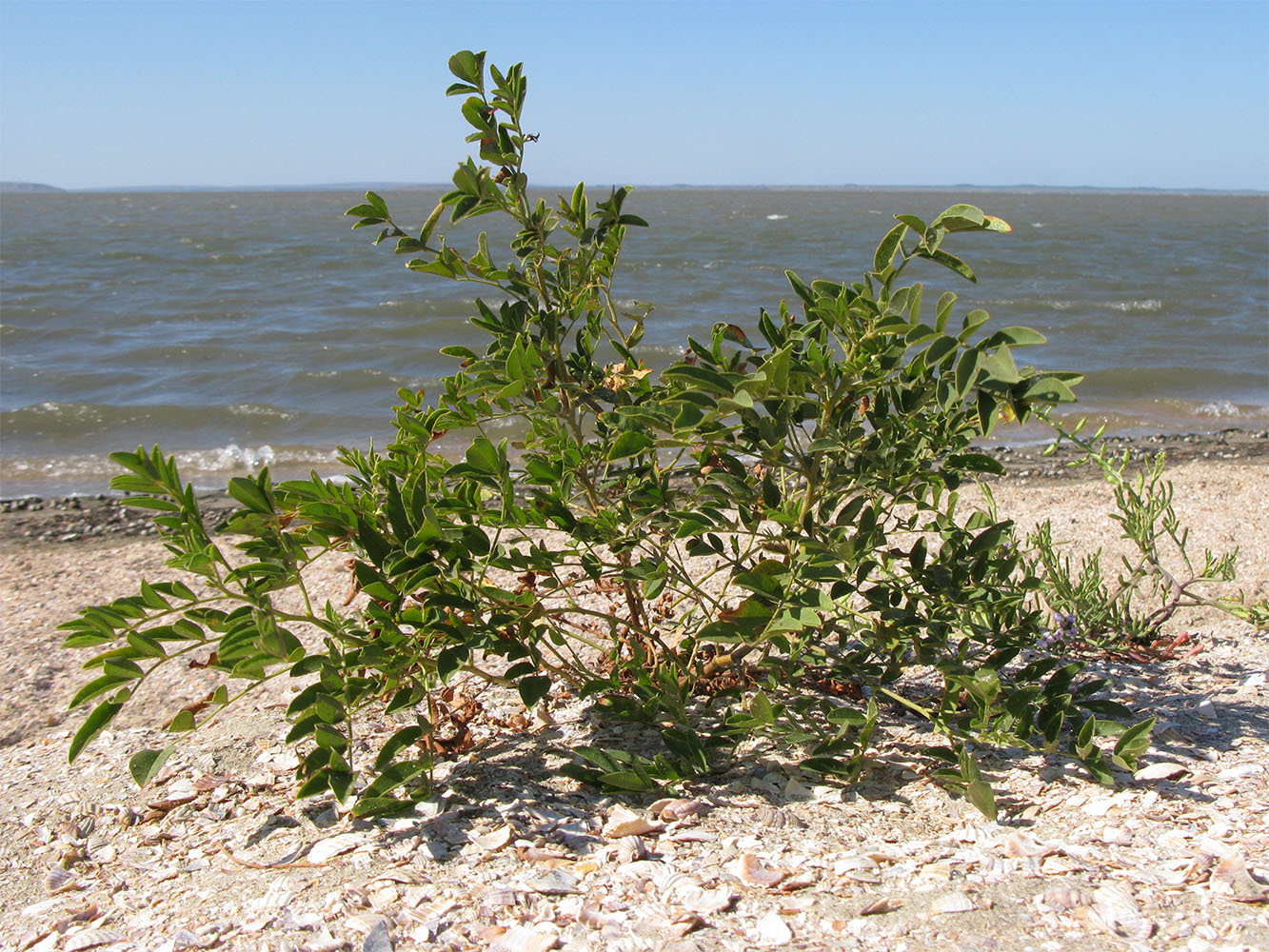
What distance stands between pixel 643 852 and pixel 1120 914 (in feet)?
2.40

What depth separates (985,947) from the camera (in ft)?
4.45

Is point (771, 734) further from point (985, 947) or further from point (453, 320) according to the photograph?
point (453, 320)

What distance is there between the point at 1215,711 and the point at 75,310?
17.2 m

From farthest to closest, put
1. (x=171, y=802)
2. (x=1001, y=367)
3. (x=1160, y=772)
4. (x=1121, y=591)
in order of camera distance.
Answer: (x=1121, y=591) → (x=171, y=802) → (x=1160, y=772) → (x=1001, y=367)

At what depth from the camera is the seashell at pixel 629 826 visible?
175 centimetres

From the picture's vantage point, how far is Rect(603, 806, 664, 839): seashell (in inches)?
68.8

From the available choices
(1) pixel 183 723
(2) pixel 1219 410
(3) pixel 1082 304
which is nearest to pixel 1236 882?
(1) pixel 183 723

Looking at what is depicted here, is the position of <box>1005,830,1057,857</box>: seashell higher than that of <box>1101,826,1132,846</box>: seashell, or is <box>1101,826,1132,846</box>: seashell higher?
<box>1101,826,1132,846</box>: seashell

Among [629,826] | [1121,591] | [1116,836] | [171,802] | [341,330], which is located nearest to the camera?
[1116,836]

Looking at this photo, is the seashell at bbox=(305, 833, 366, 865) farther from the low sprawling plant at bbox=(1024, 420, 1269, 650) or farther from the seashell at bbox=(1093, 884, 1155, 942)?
the low sprawling plant at bbox=(1024, 420, 1269, 650)

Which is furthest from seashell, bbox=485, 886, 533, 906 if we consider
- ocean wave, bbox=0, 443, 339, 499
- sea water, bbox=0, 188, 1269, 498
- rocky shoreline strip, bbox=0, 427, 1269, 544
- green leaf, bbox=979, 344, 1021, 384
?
ocean wave, bbox=0, 443, 339, 499

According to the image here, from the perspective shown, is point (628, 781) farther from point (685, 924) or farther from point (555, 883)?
point (685, 924)

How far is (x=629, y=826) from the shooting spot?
69.2 inches

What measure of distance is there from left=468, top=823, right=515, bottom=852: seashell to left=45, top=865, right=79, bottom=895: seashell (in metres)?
0.70
